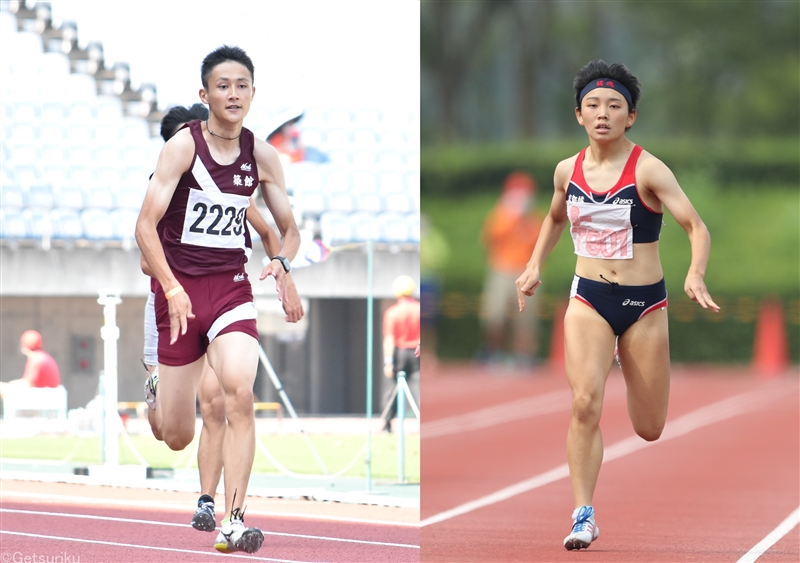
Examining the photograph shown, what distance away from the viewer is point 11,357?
8.23 metres

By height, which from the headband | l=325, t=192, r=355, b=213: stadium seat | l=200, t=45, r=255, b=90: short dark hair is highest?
l=200, t=45, r=255, b=90: short dark hair

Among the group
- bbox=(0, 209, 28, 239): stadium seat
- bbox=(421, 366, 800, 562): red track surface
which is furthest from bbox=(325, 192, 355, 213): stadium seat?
bbox=(421, 366, 800, 562): red track surface

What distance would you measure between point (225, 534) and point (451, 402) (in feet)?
44.4

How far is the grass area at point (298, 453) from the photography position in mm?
8859

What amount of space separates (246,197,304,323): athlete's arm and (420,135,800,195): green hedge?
24.4 meters

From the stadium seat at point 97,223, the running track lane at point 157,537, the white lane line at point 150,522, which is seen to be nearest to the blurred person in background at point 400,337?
the running track lane at point 157,537

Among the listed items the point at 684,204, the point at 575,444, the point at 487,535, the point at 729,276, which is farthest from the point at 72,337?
the point at 729,276

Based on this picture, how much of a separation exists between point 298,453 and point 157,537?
216 centimetres

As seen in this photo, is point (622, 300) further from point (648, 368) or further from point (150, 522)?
point (150, 522)

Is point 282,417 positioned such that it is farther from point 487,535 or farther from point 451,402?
point 451,402

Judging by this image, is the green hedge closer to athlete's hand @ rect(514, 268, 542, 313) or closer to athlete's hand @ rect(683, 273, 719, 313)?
athlete's hand @ rect(514, 268, 542, 313)

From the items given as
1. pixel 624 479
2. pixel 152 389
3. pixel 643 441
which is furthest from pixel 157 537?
pixel 643 441

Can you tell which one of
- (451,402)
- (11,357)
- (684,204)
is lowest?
(451,402)

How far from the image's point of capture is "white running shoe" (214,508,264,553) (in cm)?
588
